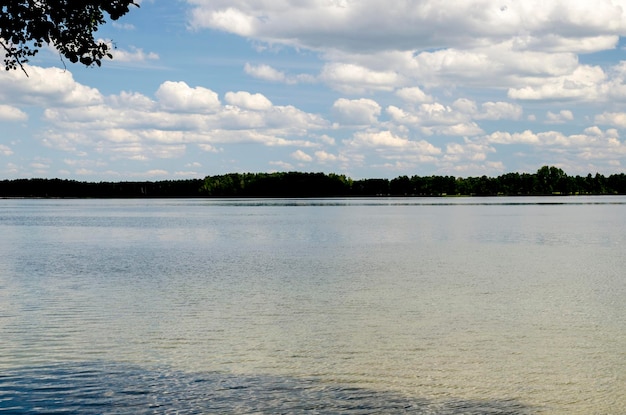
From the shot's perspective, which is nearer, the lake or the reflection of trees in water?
the reflection of trees in water

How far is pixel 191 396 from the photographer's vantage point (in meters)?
13.5

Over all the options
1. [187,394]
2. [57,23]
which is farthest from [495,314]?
[57,23]

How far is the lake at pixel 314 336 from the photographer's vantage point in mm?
13469

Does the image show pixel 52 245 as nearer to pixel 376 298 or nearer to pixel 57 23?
pixel 376 298

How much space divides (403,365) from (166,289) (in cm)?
1507

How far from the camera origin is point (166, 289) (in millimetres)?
28703

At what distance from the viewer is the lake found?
1347 cm

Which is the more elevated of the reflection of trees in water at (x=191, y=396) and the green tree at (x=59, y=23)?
the green tree at (x=59, y=23)

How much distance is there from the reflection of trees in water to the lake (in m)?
0.04

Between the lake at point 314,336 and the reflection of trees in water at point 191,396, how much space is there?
0.04m

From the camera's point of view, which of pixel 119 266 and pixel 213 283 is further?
pixel 119 266

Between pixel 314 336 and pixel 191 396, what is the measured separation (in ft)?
19.5

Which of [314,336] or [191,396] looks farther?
[314,336]

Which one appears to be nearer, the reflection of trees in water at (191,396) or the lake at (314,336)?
the reflection of trees in water at (191,396)
